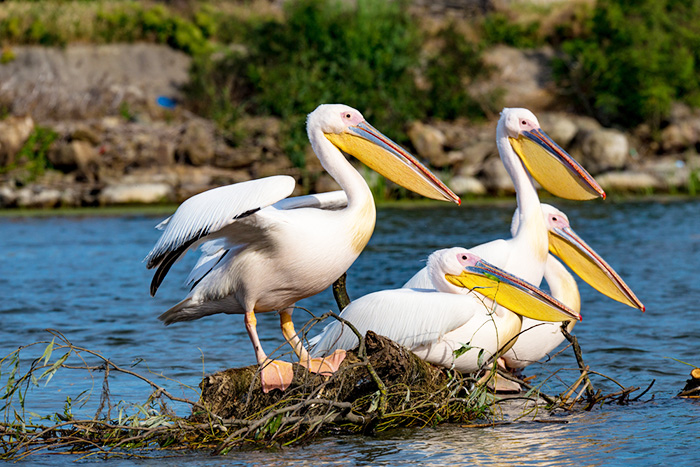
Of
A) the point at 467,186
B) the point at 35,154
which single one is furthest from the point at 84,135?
the point at 467,186

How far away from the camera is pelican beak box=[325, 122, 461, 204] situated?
4.76 meters

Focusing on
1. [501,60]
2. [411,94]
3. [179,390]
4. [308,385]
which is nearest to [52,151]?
[411,94]

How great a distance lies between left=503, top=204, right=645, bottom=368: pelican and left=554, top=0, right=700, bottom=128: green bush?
15248mm

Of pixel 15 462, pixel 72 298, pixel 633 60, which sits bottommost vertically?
pixel 72 298

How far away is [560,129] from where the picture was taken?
19.4 m

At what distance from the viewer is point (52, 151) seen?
57.3 feet

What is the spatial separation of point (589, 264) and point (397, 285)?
3179 millimetres

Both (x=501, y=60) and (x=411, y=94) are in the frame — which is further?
(x=501, y=60)

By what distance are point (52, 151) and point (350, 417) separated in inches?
576

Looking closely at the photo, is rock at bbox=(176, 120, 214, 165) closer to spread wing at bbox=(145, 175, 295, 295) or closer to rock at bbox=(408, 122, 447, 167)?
rock at bbox=(408, 122, 447, 167)

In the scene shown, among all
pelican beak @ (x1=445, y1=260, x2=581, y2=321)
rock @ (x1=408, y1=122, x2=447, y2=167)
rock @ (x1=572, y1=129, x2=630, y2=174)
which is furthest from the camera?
rock @ (x1=572, y1=129, x2=630, y2=174)

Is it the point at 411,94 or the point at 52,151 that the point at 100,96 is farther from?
the point at 411,94

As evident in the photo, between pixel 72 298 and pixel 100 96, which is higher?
pixel 100 96

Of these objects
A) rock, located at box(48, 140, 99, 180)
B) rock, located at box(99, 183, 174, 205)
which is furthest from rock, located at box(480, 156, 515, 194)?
rock, located at box(48, 140, 99, 180)
